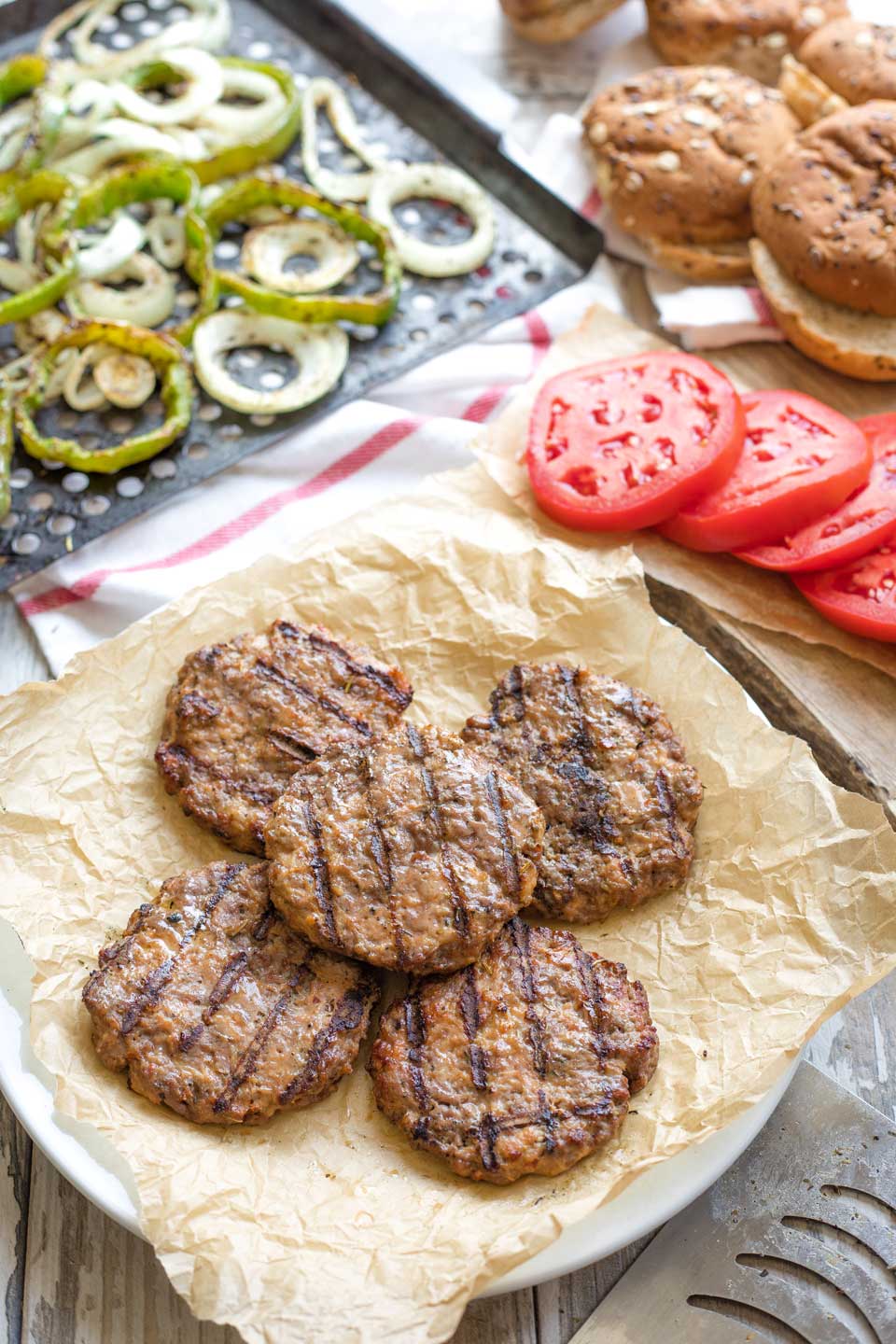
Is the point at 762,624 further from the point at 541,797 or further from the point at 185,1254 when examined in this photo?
the point at 185,1254

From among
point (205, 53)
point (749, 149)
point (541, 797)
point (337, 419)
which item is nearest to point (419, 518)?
point (337, 419)

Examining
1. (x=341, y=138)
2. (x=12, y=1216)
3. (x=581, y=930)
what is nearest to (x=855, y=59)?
(x=341, y=138)

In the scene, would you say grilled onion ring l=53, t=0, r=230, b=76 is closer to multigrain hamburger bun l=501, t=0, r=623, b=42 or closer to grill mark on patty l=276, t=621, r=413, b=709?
multigrain hamburger bun l=501, t=0, r=623, b=42

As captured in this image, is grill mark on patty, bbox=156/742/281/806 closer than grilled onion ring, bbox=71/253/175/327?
Result: Yes

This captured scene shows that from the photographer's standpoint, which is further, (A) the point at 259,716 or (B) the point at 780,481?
(B) the point at 780,481

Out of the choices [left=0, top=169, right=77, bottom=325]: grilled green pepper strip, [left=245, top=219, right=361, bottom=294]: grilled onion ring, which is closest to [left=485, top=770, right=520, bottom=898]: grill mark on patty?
[left=245, top=219, right=361, bottom=294]: grilled onion ring

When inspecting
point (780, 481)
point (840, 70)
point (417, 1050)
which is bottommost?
point (417, 1050)

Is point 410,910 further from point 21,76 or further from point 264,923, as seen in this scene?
point 21,76
